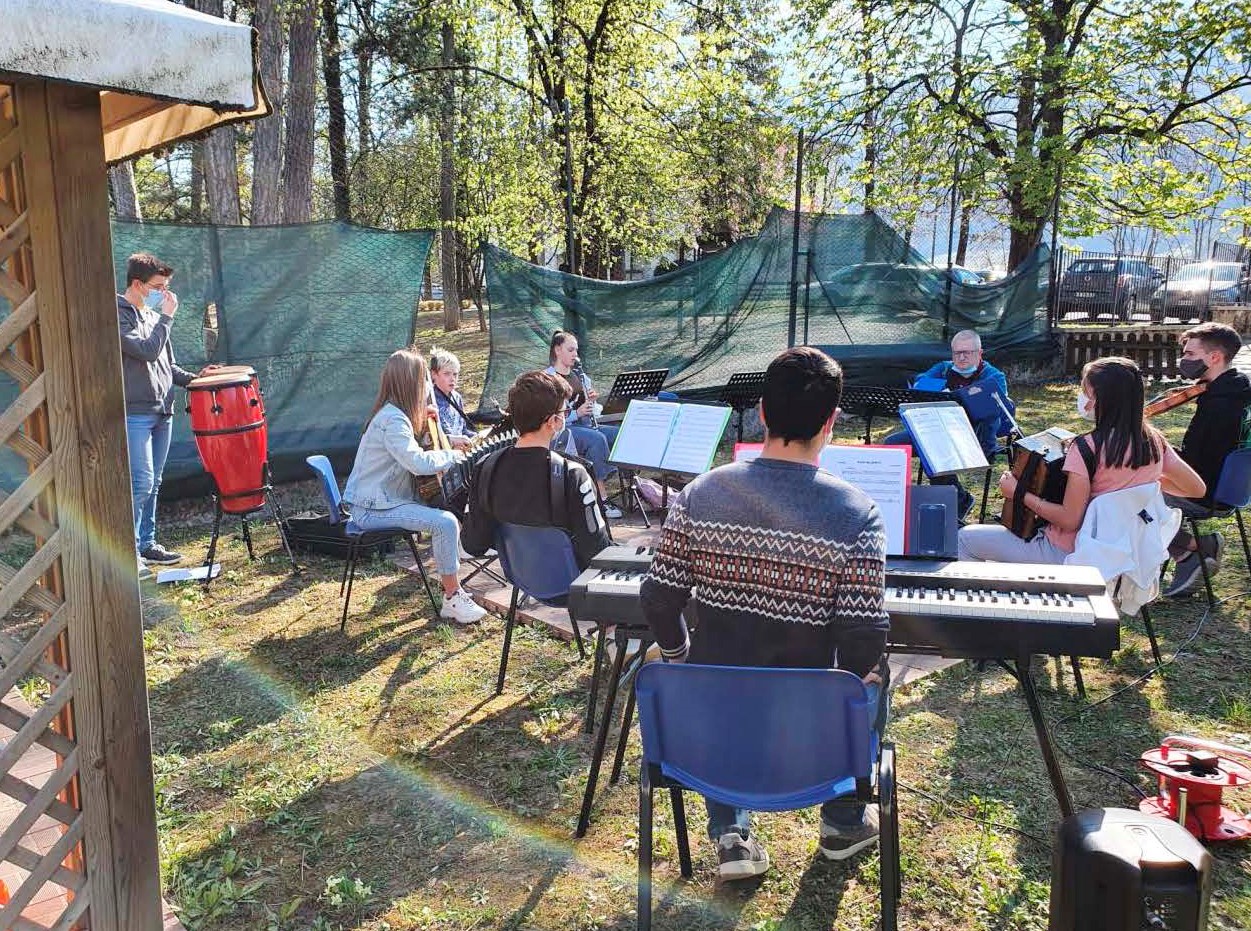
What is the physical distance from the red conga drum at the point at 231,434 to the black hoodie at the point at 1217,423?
209 inches

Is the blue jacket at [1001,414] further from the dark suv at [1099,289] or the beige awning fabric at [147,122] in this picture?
the dark suv at [1099,289]

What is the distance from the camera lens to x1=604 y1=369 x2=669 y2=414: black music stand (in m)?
7.18

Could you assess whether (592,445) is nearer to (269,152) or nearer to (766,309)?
(766,309)

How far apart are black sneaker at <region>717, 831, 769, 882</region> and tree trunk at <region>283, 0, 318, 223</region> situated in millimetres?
10645

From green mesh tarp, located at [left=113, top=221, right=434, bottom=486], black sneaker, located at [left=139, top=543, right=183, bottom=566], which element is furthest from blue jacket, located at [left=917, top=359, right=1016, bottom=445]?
black sneaker, located at [left=139, top=543, right=183, bottom=566]

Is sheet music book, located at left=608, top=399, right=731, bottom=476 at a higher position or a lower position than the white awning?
lower

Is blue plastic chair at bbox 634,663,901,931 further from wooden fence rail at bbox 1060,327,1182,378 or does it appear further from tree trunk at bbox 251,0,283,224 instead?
wooden fence rail at bbox 1060,327,1182,378

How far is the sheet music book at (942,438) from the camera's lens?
15.5 ft

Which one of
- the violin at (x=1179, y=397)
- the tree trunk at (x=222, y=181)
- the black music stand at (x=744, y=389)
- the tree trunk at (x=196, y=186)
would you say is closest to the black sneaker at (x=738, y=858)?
the violin at (x=1179, y=397)

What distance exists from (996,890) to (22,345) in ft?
9.90

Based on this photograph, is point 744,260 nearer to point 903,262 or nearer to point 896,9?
point 903,262

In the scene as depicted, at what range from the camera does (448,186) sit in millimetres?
18828

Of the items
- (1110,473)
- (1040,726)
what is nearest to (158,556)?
(1040,726)

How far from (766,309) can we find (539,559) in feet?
23.2
